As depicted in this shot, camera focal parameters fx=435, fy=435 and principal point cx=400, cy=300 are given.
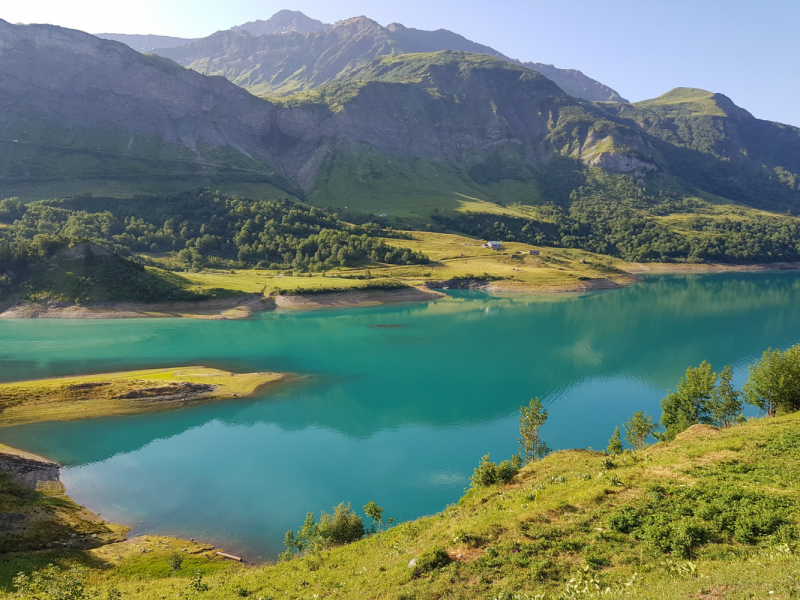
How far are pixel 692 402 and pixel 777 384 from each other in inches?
246

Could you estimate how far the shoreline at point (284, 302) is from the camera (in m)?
93.5

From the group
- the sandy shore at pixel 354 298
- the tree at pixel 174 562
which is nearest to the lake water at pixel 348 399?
the tree at pixel 174 562

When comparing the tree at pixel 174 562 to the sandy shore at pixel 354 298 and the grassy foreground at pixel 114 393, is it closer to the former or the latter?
the grassy foreground at pixel 114 393

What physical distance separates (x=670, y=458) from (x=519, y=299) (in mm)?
111193

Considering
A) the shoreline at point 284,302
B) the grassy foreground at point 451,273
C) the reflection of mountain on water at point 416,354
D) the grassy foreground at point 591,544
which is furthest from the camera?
the grassy foreground at point 451,273

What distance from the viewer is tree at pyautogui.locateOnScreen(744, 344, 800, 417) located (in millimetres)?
32344

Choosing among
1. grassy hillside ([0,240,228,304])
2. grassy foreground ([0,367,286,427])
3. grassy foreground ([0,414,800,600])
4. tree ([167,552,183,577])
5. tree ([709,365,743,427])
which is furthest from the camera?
grassy hillside ([0,240,228,304])

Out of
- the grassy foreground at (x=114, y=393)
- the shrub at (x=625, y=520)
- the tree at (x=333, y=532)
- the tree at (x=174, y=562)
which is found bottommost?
the grassy foreground at (x=114, y=393)

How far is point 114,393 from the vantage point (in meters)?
51.5

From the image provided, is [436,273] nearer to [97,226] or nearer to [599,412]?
[599,412]

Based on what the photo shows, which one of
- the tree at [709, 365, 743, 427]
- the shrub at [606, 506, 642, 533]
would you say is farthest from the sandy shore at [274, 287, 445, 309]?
the shrub at [606, 506, 642, 533]

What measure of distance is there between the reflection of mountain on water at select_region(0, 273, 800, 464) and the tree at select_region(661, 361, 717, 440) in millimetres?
10906

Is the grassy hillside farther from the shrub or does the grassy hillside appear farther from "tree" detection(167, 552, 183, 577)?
the shrub

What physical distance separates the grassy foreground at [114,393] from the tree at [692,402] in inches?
1823
